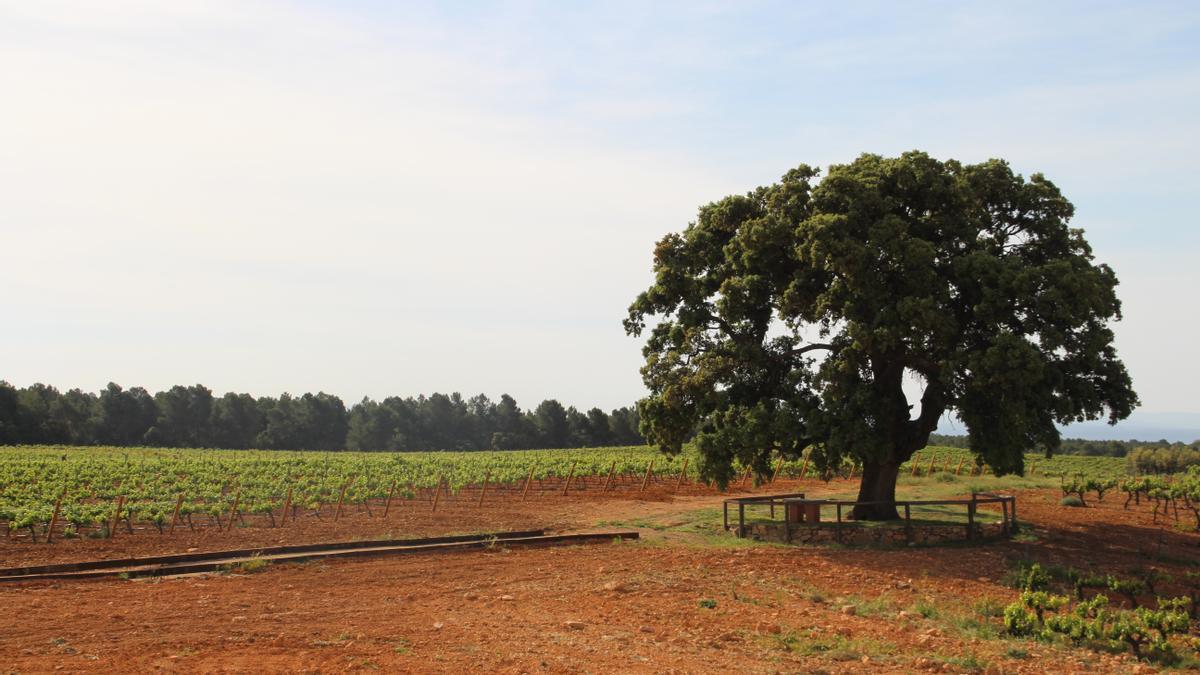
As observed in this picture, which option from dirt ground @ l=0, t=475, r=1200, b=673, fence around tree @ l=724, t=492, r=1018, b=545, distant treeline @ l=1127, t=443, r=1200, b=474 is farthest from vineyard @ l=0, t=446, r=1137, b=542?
dirt ground @ l=0, t=475, r=1200, b=673

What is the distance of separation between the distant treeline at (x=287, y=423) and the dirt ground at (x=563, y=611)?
83.9m

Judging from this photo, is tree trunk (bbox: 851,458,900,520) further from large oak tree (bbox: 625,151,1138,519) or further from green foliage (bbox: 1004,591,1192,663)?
green foliage (bbox: 1004,591,1192,663)

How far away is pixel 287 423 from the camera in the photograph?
125 meters

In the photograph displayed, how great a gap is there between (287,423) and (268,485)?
85334mm

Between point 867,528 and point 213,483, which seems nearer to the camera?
point 867,528

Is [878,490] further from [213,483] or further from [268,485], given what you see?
[213,483]

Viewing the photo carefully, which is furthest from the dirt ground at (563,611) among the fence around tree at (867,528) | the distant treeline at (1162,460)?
the distant treeline at (1162,460)

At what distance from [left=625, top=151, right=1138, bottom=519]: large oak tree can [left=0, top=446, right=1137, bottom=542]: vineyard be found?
3.03 m

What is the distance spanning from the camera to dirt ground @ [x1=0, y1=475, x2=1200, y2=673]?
12.7 m

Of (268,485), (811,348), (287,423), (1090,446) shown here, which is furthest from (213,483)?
(1090,446)

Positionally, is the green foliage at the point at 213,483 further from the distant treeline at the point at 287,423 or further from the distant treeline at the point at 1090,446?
the distant treeline at the point at 1090,446

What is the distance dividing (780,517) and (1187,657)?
1732cm

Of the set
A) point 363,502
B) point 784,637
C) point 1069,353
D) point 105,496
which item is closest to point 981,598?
point 784,637

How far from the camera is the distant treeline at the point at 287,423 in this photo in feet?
368
